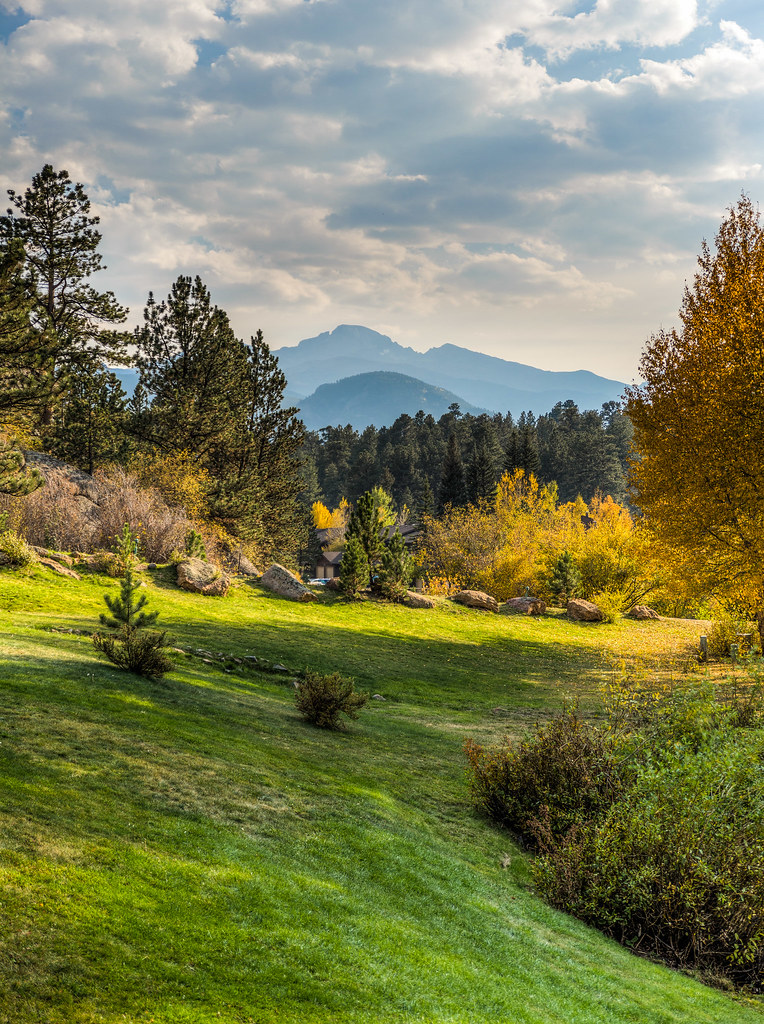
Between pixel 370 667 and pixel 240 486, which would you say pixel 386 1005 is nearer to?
pixel 370 667

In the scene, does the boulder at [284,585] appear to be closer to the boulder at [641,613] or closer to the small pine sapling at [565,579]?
the small pine sapling at [565,579]

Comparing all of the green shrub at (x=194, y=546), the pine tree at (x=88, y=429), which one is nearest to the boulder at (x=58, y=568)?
the green shrub at (x=194, y=546)

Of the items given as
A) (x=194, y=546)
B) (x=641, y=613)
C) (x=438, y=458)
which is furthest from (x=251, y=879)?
(x=438, y=458)

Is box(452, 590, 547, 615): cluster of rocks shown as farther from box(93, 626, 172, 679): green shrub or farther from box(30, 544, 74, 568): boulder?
box(93, 626, 172, 679): green shrub

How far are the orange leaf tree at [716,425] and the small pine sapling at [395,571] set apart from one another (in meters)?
12.2

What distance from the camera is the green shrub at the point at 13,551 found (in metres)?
18.1

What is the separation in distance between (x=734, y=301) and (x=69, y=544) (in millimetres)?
23548

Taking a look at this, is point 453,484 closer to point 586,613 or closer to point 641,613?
point 641,613

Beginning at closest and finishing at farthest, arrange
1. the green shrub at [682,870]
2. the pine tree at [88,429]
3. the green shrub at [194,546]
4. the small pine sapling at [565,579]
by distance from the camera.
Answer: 1. the green shrub at [682,870]
2. the green shrub at [194,546]
3. the pine tree at [88,429]
4. the small pine sapling at [565,579]

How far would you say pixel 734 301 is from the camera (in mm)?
16906

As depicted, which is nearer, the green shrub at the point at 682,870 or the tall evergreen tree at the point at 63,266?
the green shrub at the point at 682,870

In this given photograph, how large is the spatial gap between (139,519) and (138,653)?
16.6 meters

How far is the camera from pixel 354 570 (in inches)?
1118

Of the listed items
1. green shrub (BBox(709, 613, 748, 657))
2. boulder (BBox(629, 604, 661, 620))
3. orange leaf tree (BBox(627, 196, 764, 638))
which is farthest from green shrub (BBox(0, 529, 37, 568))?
boulder (BBox(629, 604, 661, 620))
